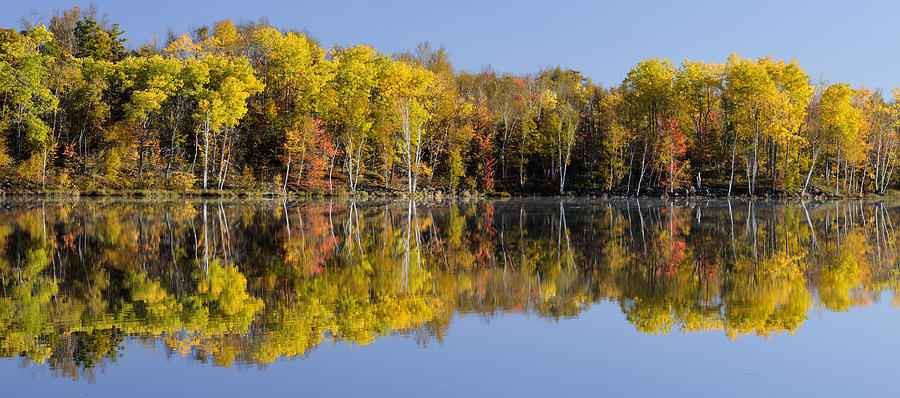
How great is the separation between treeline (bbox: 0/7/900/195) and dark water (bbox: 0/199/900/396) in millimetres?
40057

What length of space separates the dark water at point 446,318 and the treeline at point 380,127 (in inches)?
1577

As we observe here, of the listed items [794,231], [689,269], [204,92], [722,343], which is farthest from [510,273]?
[204,92]

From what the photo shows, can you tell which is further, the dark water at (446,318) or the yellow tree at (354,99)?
the yellow tree at (354,99)

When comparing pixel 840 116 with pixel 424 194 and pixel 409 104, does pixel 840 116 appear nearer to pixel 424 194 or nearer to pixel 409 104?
pixel 424 194

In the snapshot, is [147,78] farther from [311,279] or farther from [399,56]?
[311,279]

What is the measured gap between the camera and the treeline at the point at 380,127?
57.9 metres

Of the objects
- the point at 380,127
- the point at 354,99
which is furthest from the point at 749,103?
the point at 354,99

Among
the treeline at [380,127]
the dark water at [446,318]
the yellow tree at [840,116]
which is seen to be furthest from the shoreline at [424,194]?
the dark water at [446,318]

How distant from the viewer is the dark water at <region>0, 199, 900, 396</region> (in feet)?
25.0

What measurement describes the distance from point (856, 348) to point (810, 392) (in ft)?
6.96

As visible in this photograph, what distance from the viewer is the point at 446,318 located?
34.1ft

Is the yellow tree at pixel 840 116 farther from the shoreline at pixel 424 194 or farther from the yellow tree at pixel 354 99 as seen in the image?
the yellow tree at pixel 354 99

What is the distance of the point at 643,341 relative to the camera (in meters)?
9.16

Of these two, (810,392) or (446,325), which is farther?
(446,325)
